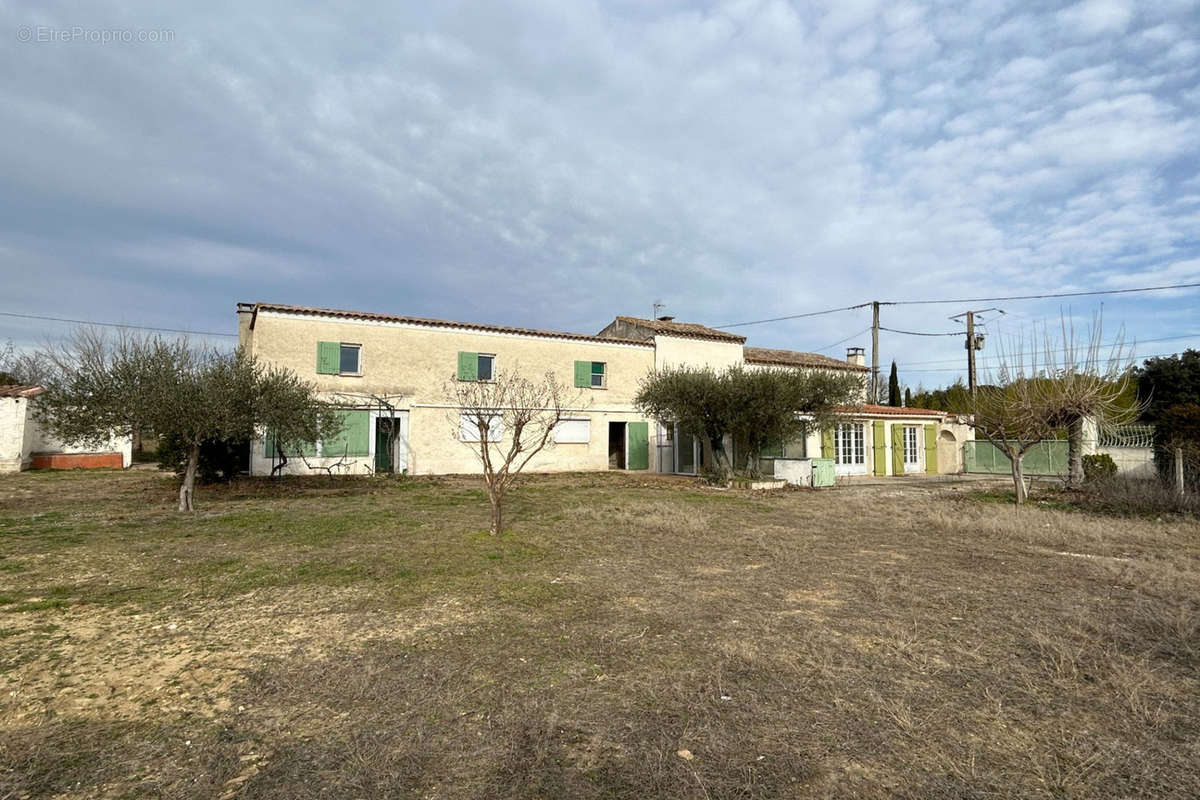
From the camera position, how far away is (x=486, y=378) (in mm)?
22266

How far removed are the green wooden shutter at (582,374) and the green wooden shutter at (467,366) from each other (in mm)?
3941

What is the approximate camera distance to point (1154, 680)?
4000 millimetres

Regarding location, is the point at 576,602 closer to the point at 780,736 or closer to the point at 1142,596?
the point at 780,736

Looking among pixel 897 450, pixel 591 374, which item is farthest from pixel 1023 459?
pixel 591 374

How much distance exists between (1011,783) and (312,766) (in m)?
3.31

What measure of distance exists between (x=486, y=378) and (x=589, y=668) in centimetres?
1868

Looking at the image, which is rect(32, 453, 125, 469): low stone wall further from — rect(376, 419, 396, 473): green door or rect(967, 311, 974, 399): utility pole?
rect(967, 311, 974, 399): utility pole

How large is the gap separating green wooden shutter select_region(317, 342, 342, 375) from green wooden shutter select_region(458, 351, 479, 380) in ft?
13.0

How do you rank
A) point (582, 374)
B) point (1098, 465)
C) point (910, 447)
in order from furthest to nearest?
point (910, 447) < point (582, 374) < point (1098, 465)

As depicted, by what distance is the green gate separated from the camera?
23.4 m

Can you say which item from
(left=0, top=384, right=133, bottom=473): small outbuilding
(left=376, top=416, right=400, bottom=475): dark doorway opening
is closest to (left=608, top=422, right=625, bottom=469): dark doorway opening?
(left=376, top=416, right=400, bottom=475): dark doorway opening

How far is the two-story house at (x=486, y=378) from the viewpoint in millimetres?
19422

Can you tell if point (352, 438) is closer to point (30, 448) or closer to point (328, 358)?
point (328, 358)

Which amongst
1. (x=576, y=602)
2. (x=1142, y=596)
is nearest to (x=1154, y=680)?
(x=1142, y=596)
